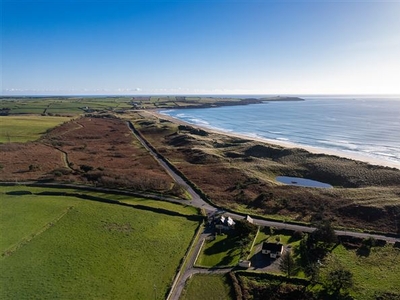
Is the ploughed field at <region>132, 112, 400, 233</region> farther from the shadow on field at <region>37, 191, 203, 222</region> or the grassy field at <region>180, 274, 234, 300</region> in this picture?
the grassy field at <region>180, 274, 234, 300</region>

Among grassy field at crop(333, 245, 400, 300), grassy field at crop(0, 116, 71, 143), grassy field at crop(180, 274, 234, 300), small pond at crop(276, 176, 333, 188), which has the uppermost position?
grassy field at crop(0, 116, 71, 143)

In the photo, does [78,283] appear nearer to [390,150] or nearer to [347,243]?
[347,243]

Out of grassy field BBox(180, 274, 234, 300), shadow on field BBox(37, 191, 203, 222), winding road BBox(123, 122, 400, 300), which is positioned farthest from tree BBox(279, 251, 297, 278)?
shadow on field BBox(37, 191, 203, 222)

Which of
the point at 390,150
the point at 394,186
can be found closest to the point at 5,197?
the point at 394,186

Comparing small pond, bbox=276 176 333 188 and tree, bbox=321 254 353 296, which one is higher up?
tree, bbox=321 254 353 296

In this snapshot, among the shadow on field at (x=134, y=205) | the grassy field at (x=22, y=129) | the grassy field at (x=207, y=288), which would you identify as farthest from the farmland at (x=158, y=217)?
the grassy field at (x=22, y=129)

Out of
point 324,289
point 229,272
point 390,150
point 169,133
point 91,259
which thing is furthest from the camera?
point 169,133
